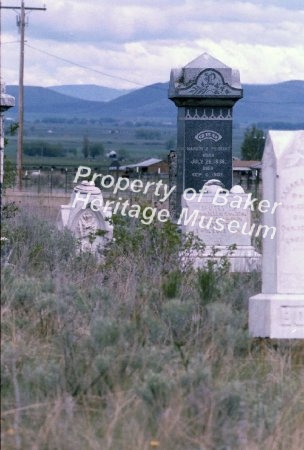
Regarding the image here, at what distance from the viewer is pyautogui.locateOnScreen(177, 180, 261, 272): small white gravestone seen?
15.6 metres

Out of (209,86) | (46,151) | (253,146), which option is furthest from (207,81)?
(46,151)

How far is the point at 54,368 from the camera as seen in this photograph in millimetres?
6914

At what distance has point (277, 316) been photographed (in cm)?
938

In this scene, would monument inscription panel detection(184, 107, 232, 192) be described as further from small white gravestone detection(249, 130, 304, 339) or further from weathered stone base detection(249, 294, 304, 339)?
weathered stone base detection(249, 294, 304, 339)

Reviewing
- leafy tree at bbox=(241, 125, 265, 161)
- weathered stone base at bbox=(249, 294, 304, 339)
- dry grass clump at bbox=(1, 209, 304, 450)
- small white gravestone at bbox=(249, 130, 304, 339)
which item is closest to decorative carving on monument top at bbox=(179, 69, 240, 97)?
dry grass clump at bbox=(1, 209, 304, 450)

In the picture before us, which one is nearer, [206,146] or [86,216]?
[86,216]

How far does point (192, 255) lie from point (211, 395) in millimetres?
7405

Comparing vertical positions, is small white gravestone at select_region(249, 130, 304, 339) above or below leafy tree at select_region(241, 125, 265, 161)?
below

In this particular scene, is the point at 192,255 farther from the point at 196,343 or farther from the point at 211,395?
the point at 211,395

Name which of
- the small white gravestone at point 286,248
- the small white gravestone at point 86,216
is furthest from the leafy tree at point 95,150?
the small white gravestone at point 286,248

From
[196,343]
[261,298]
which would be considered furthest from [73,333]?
[261,298]

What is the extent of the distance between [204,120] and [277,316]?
369 inches

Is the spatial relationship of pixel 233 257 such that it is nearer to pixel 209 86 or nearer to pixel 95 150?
pixel 209 86

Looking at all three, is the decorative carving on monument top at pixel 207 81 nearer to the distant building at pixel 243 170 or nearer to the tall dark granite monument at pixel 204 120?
the tall dark granite monument at pixel 204 120
